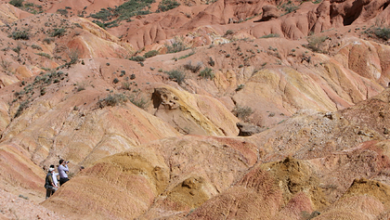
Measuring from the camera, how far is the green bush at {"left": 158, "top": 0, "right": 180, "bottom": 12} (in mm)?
76375

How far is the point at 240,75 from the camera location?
103 ft

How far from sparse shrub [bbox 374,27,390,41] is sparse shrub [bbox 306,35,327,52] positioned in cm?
611

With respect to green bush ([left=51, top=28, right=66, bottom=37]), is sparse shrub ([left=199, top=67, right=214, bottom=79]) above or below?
below

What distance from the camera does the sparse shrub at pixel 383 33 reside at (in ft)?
124

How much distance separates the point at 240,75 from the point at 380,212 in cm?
2385

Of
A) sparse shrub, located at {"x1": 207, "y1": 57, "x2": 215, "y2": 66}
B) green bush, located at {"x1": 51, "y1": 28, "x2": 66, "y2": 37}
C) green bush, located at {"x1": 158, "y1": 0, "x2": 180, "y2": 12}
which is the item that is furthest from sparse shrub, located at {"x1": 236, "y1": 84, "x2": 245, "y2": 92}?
green bush, located at {"x1": 158, "y1": 0, "x2": 180, "y2": 12}

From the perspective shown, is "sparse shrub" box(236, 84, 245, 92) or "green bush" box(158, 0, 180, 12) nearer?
"sparse shrub" box(236, 84, 245, 92)

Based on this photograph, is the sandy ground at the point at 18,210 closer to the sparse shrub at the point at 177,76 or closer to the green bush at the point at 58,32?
the sparse shrub at the point at 177,76

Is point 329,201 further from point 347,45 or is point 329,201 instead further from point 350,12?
point 350,12

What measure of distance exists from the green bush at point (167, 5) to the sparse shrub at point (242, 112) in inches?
2122

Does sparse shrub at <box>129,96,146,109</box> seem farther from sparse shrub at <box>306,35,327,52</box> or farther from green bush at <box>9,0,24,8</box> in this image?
green bush at <box>9,0,24,8</box>

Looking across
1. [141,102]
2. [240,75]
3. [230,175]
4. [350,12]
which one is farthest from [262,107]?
[350,12]

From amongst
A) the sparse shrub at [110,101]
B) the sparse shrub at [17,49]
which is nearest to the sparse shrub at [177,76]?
the sparse shrub at [110,101]

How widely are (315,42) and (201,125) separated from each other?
1896 centimetres
